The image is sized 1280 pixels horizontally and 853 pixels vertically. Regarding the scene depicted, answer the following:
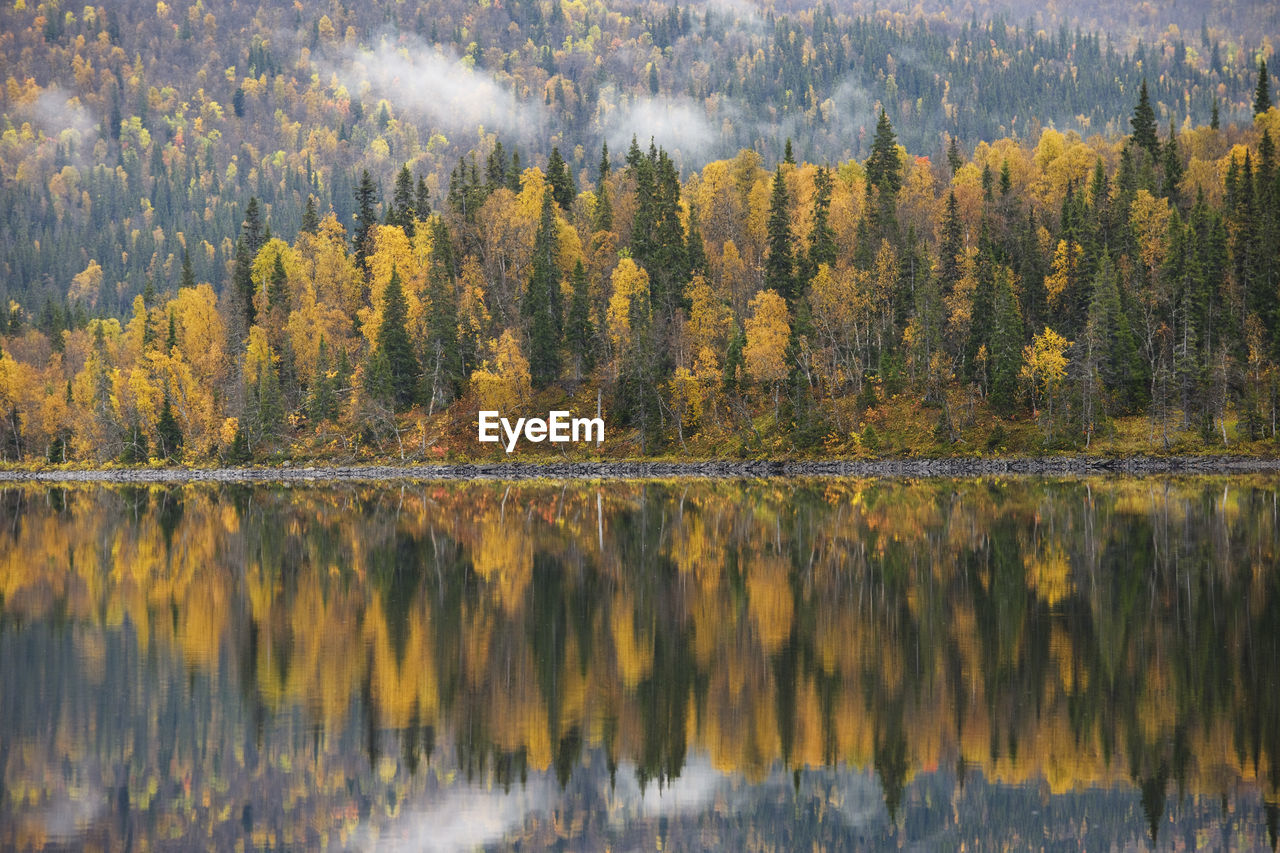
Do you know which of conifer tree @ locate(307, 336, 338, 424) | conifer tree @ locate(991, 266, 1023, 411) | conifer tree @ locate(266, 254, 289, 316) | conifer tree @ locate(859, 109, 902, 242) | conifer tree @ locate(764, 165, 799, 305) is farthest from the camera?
conifer tree @ locate(266, 254, 289, 316)

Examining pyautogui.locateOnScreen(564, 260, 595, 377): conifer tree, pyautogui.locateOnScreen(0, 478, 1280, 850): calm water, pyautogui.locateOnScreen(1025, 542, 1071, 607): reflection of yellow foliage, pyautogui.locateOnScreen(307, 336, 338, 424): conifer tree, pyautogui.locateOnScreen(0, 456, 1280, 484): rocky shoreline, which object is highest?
pyautogui.locateOnScreen(564, 260, 595, 377): conifer tree

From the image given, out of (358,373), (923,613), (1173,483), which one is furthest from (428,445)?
(923,613)

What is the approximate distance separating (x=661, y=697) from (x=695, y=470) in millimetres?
83264

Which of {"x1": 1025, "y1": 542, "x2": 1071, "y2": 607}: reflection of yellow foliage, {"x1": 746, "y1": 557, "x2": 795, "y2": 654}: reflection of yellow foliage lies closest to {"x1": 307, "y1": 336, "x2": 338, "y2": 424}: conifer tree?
{"x1": 746, "y1": 557, "x2": 795, "y2": 654}: reflection of yellow foliage

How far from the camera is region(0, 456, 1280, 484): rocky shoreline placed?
89.2 m

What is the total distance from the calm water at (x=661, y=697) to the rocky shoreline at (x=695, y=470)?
48.7 meters

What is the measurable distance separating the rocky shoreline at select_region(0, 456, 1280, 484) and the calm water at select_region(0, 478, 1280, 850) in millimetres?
48719

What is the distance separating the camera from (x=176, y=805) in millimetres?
16719

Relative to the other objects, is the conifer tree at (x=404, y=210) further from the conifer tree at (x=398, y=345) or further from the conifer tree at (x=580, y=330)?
the conifer tree at (x=580, y=330)

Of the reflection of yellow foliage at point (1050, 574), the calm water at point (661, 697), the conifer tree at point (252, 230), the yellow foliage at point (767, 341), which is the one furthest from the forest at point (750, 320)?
the calm water at point (661, 697)

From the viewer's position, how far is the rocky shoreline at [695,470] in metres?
89.2

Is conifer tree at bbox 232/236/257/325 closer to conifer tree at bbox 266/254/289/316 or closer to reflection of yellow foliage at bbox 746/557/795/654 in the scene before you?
conifer tree at bbox 266/254/289/316

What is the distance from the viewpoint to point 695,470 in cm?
10412

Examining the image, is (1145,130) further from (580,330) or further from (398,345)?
(398,345)
